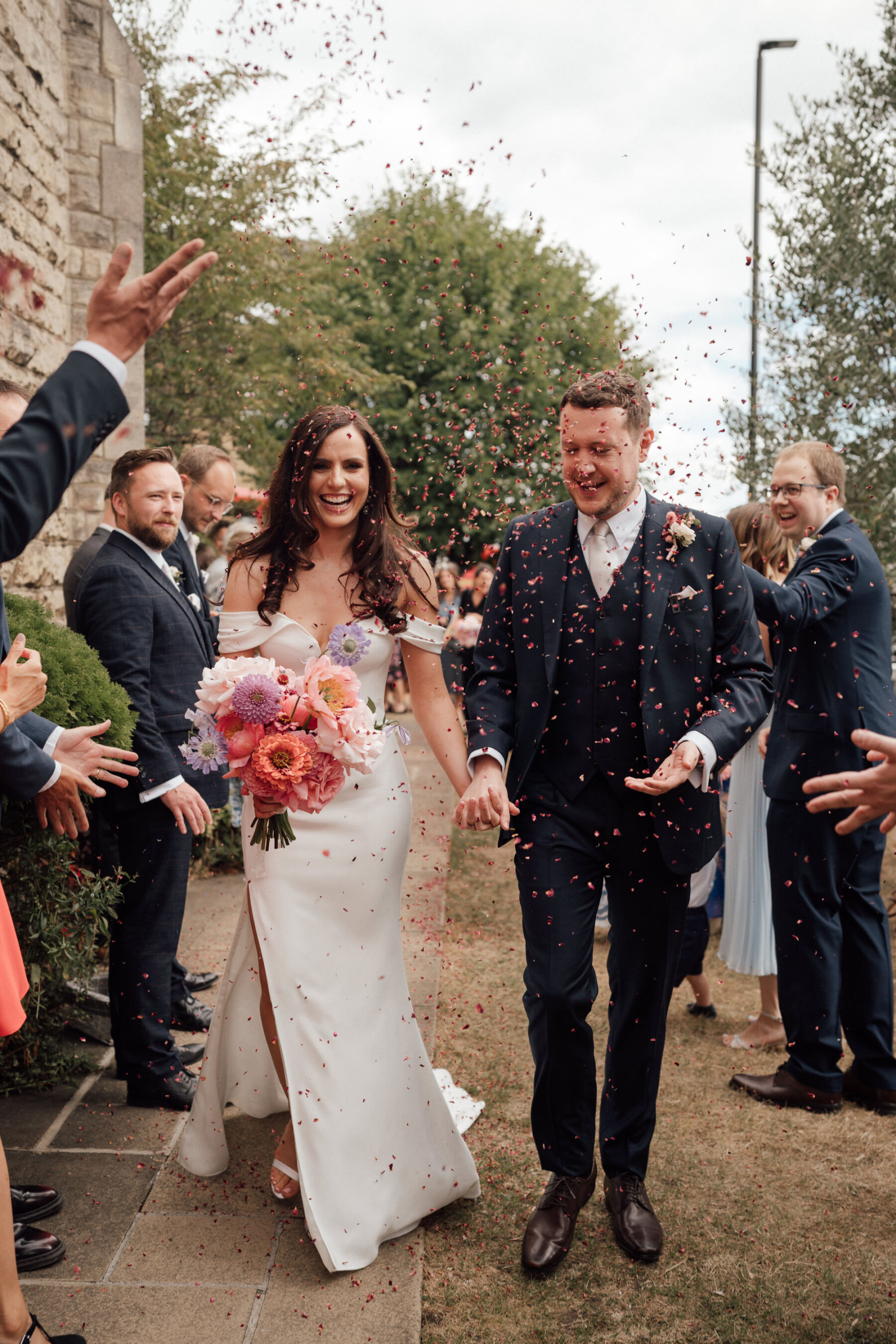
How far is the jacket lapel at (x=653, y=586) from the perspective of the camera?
9.89 feet

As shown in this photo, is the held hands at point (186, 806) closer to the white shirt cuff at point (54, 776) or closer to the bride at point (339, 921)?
the bride at point (339, 921)

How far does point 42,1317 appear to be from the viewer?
2709mm

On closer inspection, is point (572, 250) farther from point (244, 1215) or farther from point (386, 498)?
point (244, 1215)

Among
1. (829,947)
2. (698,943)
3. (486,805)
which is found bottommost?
(698,943)

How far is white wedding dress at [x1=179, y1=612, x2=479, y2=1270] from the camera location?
3.01 m

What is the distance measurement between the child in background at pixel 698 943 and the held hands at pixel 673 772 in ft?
6.26

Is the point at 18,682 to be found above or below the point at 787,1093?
above

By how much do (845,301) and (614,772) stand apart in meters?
6.35

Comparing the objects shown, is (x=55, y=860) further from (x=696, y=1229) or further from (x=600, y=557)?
(x=696, y=1229)

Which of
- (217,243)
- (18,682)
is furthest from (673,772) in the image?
(217,243)

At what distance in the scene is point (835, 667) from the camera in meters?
4.23

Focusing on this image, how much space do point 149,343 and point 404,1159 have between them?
12088 millimetres

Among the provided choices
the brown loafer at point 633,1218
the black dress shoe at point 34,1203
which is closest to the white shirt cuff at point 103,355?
the black dress shoe at point 34,1203

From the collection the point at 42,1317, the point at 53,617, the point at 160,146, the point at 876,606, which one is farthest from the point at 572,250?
the point at 42,1317
